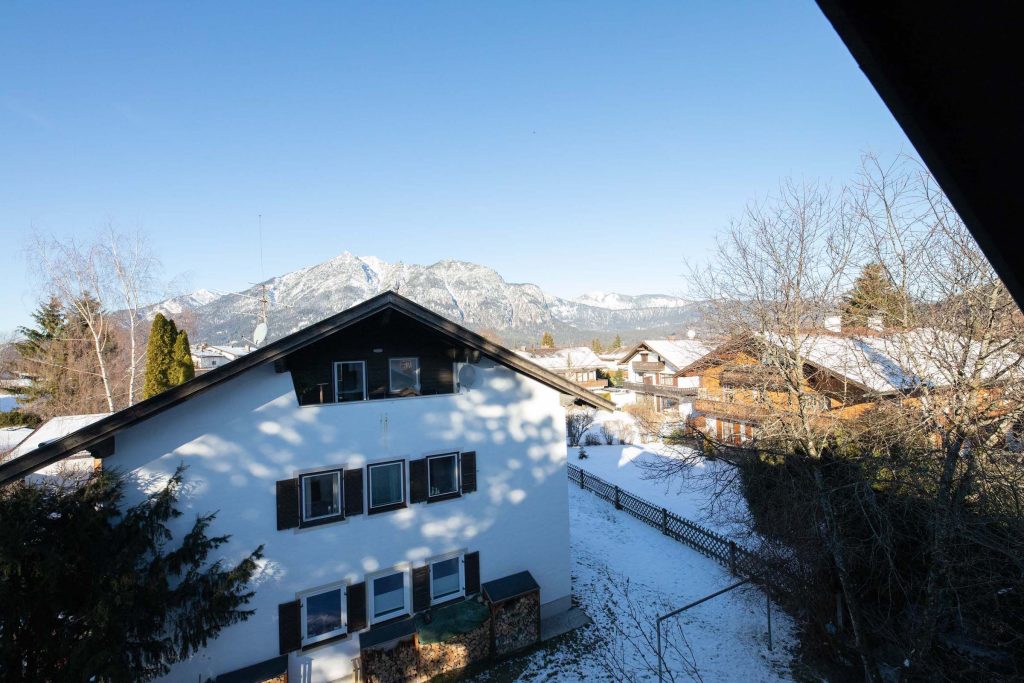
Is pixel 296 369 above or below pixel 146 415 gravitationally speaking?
above

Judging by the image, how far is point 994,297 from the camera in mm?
8875

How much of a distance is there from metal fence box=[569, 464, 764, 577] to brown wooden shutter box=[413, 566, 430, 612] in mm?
7383

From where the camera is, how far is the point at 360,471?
10.3 meters

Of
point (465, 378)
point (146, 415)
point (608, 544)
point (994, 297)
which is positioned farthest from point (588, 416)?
point (146, 415)

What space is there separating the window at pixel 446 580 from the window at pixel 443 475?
155cm

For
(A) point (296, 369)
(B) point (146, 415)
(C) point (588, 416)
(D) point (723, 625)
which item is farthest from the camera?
(C) point (588, 416)

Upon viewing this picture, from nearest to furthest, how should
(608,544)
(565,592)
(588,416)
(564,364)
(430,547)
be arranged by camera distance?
(430,547)
(565,592)
(608,544)
(588,416)
(564,364)

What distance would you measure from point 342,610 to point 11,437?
68.7 feet

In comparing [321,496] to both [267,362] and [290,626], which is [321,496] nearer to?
[290,626]

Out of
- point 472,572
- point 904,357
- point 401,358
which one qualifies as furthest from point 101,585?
point 904,357

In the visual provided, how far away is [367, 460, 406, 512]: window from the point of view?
1050 cm

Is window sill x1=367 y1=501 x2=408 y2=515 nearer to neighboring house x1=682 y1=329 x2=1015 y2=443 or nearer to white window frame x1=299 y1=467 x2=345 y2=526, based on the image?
white window frame x1=299 y1=467 x2=345 y2=526

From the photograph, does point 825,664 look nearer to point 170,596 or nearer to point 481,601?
point 481,601

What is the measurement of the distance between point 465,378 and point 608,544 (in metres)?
9.06
